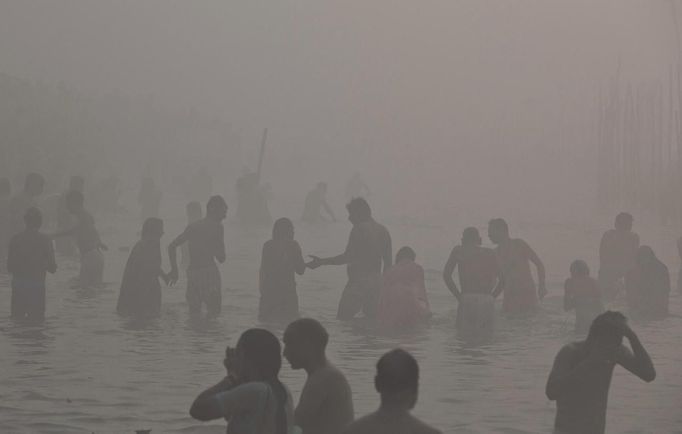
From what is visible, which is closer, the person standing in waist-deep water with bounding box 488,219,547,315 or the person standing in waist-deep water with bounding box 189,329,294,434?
the person standing in waist-deep water with bounding box 189,329,294,434

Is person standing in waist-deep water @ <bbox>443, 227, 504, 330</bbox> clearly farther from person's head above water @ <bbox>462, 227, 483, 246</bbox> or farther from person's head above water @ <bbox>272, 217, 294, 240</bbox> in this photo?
person's head above water @ <bbox>272, 217, 294, 240</bbox>

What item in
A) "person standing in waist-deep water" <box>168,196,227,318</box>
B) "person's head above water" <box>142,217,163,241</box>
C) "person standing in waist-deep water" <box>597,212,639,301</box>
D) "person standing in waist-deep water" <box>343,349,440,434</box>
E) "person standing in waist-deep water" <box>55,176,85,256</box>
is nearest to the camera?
"person standing in waist-deep water" <box>343,349,440,434</box>

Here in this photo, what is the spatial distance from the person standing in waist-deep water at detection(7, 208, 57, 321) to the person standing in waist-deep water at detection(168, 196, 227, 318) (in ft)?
4.67

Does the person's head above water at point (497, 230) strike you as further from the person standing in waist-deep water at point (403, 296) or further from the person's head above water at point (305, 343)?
the person's head above water at point (305, 343)

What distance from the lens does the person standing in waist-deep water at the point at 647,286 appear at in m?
15.1

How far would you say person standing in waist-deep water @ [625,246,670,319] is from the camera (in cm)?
1509

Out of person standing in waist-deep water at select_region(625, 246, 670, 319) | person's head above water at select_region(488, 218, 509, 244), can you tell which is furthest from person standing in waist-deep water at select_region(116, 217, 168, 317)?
person standing in waist-deep water at select_region(625, 246, 670, 319)

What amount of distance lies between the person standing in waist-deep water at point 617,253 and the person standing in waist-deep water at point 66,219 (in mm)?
7116

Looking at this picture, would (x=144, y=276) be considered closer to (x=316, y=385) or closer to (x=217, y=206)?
(x=217, y=206)

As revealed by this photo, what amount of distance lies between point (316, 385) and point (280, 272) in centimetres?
875

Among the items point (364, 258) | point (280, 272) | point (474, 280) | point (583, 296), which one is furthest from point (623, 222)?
point (280, 272)

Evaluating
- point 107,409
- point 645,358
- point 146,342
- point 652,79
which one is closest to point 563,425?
point 645,358

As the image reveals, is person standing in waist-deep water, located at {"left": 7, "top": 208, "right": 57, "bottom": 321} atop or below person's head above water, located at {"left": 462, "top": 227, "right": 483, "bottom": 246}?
below

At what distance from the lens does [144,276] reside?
1465 cm
